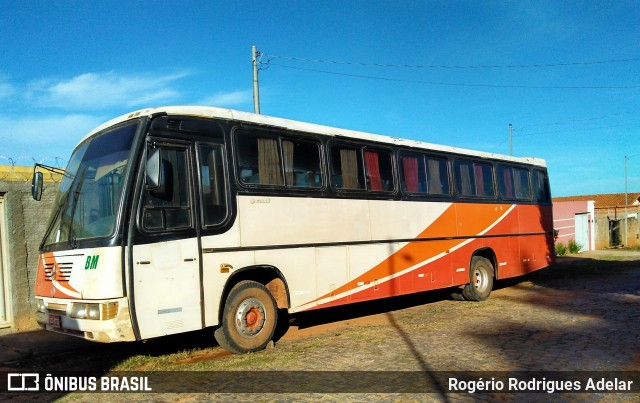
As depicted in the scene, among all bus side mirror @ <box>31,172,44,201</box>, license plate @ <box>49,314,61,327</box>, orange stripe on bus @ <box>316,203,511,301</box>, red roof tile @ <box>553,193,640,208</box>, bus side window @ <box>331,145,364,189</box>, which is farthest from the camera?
red roof tile @ <box>553,193,640,208</box>

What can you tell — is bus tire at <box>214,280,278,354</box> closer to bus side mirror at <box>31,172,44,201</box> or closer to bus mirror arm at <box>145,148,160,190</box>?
bus mirror arm at <box>145,148,160,190</box>

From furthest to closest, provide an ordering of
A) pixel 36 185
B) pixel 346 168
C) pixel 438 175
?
pixel 438 175
pixel 346 168
pixel 36 185

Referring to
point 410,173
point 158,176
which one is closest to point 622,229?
point 410,173

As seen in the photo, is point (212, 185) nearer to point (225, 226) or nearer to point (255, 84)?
point (225, 226)

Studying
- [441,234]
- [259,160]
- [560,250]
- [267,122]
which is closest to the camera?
[259,160]

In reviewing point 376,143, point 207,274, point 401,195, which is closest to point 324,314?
point 401,195

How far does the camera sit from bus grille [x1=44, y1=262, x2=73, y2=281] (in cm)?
682

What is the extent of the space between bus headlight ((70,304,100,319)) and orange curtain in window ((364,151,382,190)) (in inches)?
215

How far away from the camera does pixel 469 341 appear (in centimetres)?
833

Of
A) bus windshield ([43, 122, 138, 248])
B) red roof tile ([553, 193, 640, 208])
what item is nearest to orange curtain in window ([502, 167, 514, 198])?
bus windshield ([43, 122, 138, 248])

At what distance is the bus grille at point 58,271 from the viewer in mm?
6824

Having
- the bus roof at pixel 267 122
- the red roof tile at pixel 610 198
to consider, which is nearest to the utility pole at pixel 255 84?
the bus roof at pixel 267 122

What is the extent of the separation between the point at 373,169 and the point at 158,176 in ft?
15.4

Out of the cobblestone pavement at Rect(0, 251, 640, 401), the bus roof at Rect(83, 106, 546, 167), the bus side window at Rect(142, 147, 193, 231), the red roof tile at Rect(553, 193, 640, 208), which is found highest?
the red roof tile at Rect(553, 193, 640, 208)
